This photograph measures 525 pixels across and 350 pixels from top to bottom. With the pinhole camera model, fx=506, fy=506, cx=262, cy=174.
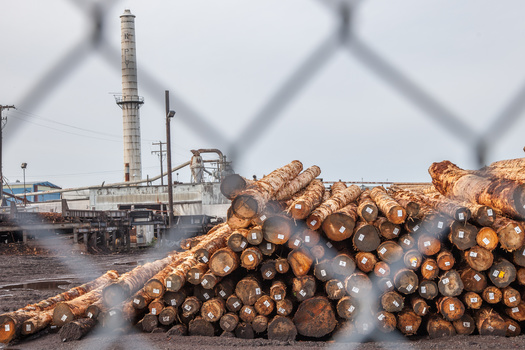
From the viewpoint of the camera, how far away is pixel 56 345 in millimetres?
6137

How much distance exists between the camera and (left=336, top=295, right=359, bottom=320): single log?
6285mm

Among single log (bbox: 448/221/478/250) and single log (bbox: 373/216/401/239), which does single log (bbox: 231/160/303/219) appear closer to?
single log (bbox: 373/216/401/239)

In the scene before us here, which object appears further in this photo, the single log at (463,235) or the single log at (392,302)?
the single log at (392,302)

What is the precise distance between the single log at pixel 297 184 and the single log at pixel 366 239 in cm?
152

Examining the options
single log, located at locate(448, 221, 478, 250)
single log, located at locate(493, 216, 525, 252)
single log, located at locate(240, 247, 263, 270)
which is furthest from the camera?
single log, located at locate(240, 247, 263, 270)

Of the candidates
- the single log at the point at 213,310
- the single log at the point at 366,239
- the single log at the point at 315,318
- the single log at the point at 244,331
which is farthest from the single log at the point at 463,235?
the single log at the point at 213,310

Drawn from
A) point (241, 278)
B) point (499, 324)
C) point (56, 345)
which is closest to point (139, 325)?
point (56, 345)

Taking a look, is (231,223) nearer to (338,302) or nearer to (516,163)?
(338,302)

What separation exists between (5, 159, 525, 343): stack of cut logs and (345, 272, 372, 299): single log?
12 mm

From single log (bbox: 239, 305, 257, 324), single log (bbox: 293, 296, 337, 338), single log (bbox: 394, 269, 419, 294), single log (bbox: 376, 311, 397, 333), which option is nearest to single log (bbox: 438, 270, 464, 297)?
single log (bbox: 394, 269, 419, 294)

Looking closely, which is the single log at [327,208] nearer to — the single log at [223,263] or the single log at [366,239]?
the single log at [366,239]

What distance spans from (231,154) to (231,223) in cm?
483

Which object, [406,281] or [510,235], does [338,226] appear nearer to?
[406,281]

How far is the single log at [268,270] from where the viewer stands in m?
6.55
